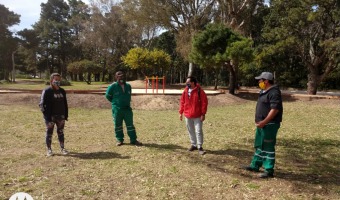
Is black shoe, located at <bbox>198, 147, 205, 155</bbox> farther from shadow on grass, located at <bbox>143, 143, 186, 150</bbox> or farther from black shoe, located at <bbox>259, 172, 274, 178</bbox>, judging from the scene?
black shoe, located at <bbox>259, 172, 274, 178</bbox>

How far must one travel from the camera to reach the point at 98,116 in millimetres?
12906

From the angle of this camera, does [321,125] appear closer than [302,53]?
Yes

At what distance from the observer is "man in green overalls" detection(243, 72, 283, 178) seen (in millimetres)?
4832

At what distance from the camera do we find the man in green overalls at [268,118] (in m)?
4.83

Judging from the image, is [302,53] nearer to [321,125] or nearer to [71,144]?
[321,125]

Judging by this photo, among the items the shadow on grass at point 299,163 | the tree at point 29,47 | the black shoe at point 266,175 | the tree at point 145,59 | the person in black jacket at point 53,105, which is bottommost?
the shadow on grass at point 299,163

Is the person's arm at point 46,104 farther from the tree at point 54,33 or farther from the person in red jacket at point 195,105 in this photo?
the tree at point 54,33

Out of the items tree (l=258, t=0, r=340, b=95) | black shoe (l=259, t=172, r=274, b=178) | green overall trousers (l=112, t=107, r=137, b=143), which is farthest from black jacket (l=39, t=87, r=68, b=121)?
tree (l=258, t=0, r=340, b=95)

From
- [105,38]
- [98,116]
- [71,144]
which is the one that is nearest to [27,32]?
[105,38]

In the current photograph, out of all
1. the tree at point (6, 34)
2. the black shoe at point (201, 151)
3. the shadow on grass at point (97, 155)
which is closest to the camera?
the shadow on grass at point (97, 155)

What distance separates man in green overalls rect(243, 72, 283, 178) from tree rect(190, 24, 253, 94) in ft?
47.5

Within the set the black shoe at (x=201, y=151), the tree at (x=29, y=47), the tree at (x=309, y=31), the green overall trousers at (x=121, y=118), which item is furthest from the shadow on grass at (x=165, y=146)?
the tree at (x=29, y=47)

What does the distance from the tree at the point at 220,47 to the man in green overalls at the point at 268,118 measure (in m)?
14.5

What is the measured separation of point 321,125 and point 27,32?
49.1m
